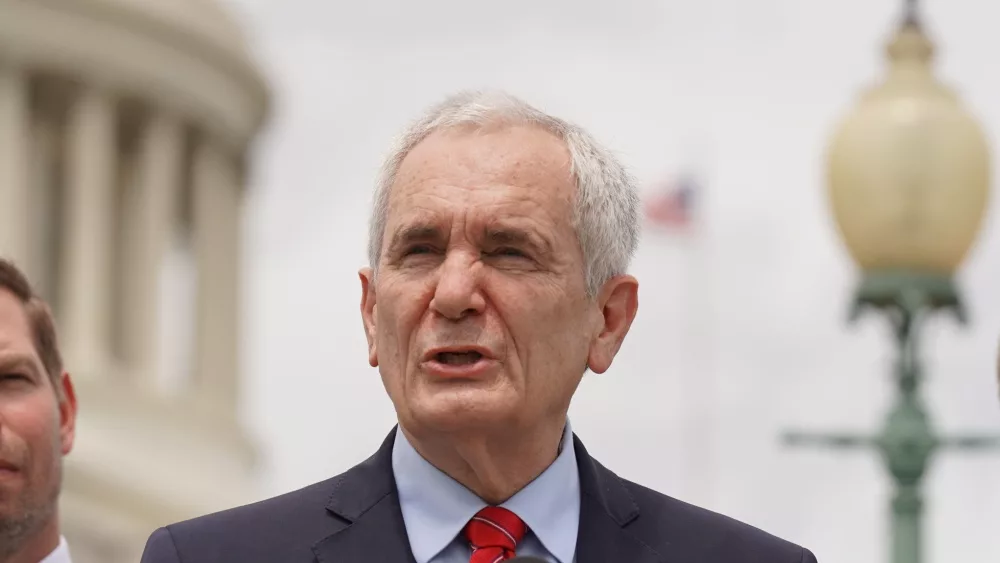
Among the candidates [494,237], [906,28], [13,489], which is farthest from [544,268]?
[906,28]

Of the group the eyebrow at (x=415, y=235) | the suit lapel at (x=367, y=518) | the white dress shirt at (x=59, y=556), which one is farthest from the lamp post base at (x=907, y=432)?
the eyebrow at (x=415, y=235)

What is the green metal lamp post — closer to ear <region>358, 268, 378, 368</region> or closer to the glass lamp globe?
the glass lamp globe

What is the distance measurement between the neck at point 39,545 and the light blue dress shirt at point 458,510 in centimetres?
166

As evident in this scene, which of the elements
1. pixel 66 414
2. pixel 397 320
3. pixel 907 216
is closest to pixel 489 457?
pixel 397 320

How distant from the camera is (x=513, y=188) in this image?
6742 mm

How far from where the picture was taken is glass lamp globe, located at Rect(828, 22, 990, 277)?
48.3 ft

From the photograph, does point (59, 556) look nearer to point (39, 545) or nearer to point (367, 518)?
point (39, 545)

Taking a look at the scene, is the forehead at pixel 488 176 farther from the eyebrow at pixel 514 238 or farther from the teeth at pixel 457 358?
the teeth at pixel 457 358

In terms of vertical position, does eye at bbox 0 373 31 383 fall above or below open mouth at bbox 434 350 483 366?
below

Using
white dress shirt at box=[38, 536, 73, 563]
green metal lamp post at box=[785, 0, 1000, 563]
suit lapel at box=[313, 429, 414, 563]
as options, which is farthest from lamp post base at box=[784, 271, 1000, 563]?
suit lapel at box=[313, 429, 414, 563]

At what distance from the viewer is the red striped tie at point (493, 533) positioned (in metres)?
6.54

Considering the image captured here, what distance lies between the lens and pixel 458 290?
6.50m

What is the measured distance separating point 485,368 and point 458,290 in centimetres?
20

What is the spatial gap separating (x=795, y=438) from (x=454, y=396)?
849 cm
